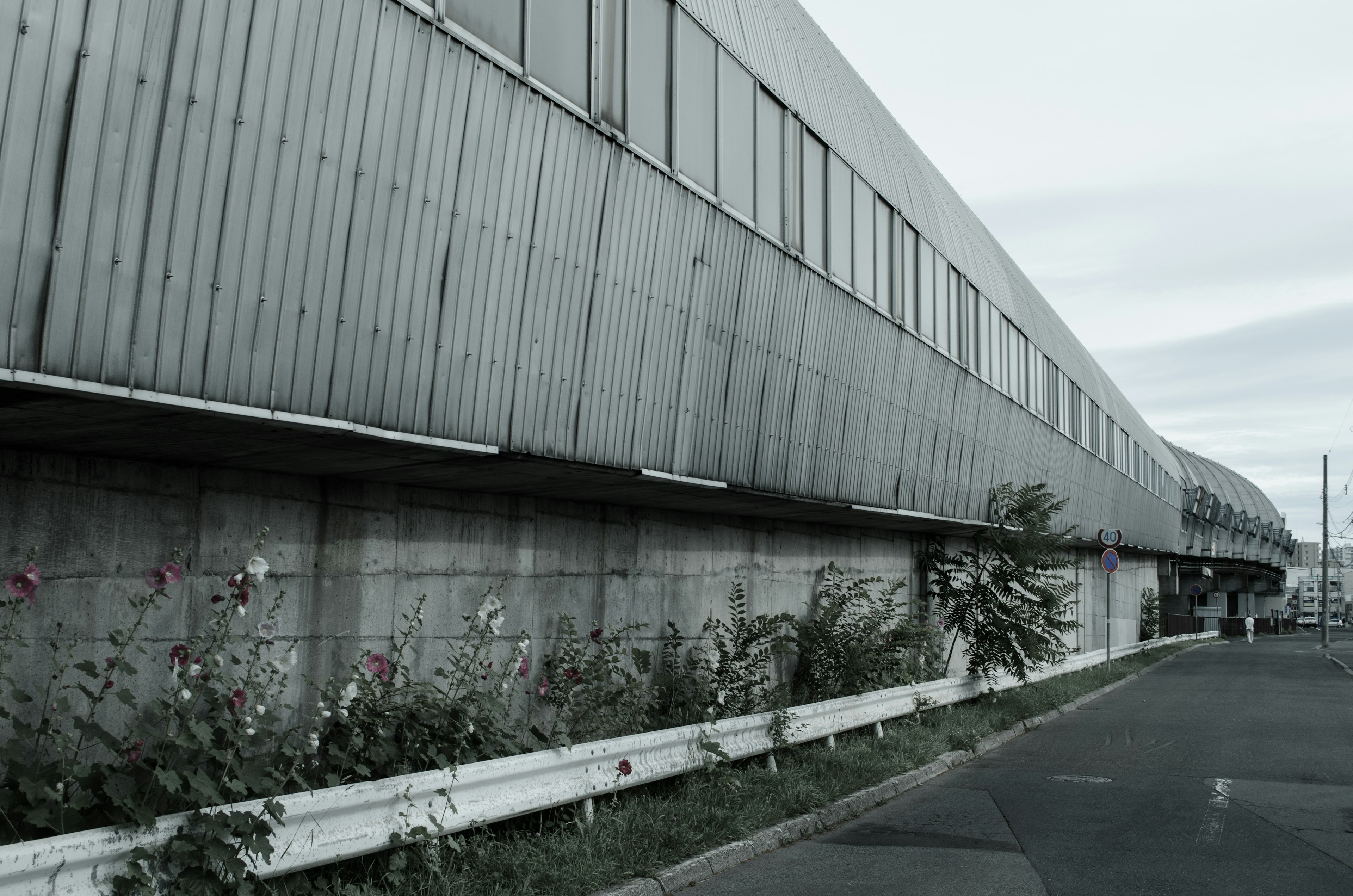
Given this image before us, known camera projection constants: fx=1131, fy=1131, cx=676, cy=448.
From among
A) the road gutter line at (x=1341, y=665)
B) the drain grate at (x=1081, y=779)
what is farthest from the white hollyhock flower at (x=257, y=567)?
the road gutter line at (x=1341, y=665)

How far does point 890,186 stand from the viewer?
1437 cm

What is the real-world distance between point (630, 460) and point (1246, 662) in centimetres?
3080

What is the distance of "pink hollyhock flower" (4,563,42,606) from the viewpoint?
14.5 ft

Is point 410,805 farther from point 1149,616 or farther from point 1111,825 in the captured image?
point 1149,616

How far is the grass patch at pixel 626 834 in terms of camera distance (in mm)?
5434

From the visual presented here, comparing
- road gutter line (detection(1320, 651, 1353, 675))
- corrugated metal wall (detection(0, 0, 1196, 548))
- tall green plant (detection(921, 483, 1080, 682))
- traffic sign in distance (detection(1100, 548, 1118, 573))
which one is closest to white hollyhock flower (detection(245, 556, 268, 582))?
corrugated metal wall (detection(0, 0, 1196, 548))

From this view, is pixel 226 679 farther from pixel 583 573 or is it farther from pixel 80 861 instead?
pixel 583 573

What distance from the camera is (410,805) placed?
555 cm

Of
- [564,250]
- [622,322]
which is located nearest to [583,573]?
[622,322]

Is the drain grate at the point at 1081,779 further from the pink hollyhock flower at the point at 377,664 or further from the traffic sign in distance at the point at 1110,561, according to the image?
the traffic sign in distance at the point at 1110,561

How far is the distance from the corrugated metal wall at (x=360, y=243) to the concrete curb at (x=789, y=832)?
8.80ft

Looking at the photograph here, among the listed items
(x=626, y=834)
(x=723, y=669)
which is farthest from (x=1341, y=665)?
(x=626, y=834)

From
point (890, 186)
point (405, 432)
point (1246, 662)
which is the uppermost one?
point (890, 186)

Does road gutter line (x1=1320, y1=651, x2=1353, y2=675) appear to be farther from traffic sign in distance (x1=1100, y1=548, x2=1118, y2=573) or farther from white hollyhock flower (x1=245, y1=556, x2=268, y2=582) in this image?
white hollyhock flower (x1=245, y1=556, x2=268, y2=582)
